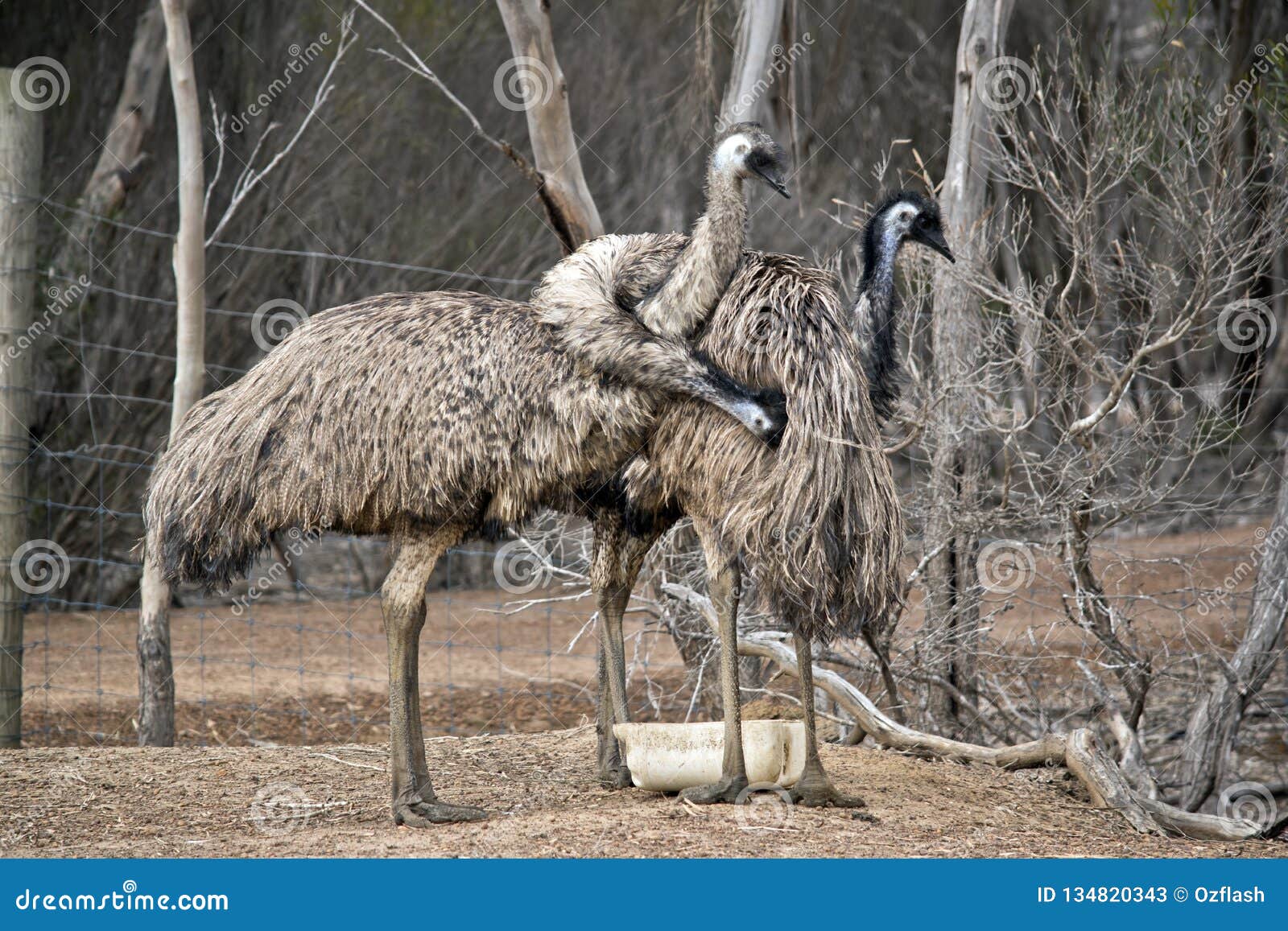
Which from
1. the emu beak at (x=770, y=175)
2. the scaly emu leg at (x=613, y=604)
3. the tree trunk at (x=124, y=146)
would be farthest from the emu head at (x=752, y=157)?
the tree trunk at (x=124, y=146)

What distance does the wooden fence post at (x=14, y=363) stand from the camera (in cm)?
766

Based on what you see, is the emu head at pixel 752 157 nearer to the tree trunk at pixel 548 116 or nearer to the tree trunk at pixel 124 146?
the tree trunk at pixel 548 116

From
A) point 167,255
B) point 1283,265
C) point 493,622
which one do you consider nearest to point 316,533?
point 493,622

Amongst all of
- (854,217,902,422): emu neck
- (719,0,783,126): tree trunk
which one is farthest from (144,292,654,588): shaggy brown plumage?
(719,0,783,126): tree trunk

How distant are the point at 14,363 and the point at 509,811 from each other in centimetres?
374

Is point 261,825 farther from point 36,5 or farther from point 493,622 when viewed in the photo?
point 36,5

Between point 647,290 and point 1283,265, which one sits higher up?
point 1283,265

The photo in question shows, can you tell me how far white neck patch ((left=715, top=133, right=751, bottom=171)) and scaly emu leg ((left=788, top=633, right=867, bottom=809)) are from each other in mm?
1683

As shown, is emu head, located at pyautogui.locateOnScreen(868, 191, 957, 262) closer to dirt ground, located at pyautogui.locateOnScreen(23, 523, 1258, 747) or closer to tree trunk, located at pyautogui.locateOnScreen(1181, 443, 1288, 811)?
dirt ground, located at pyautogui.locateOnScreen(23, 523, 1258, 747)

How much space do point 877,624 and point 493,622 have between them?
798 centimetres

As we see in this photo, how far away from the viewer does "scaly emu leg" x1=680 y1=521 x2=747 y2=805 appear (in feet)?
18.1

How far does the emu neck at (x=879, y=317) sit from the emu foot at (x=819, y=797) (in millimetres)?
1386

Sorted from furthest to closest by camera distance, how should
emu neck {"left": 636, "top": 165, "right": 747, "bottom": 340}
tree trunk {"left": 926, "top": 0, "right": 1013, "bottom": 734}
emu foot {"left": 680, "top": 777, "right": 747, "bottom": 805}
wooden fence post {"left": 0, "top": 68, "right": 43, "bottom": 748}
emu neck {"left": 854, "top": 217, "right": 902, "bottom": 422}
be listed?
wooden fence post {"left": 0, "top": 68, "right": 43, "bottom": 748} → tree trunk {"left": 926, "top": 0, "right": 1013, "bottom": 734} → emu neck {"left": 854, "top": 217, "right": 902, "bottom": 422} → emu foot {"left": 680, "top": 777, "right": 747, "bottom": 805} → emu neck {"left": 636, "top": 165, "right": 747, "bottom": 340}

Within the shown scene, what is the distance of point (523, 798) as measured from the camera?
19.7 ft
